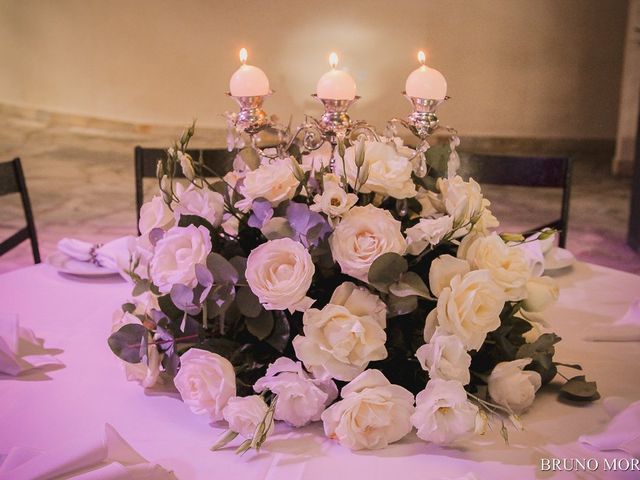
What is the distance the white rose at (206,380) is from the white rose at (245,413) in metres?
0.02

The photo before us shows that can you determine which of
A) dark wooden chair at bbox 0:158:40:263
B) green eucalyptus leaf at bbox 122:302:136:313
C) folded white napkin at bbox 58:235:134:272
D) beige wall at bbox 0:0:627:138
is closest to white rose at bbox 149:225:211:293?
green eucalyptus leaf at bbox 122:302:136:313

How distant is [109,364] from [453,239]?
58 centimetres

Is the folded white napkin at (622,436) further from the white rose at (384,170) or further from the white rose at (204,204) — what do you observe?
the white rose at (204,204)

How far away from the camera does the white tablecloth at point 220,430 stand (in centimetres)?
86

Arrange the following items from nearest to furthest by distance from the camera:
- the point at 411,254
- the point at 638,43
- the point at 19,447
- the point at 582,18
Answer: the point at 19,447 < the point at 411,254 < the point at 638,43 < the point at 582,18

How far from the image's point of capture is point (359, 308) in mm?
901

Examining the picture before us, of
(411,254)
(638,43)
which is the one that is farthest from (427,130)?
(638,43)

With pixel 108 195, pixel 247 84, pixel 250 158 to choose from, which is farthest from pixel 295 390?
pixel 108 195

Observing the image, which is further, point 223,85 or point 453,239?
point 223,85

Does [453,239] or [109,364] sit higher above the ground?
[453,239]

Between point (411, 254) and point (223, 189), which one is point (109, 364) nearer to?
point (223, 189)

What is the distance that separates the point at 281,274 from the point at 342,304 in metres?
0.09

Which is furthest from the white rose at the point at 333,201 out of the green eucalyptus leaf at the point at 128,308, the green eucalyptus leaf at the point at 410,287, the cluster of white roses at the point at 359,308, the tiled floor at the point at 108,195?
the tiled floor at the point at 108,195

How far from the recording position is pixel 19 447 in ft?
2.74
